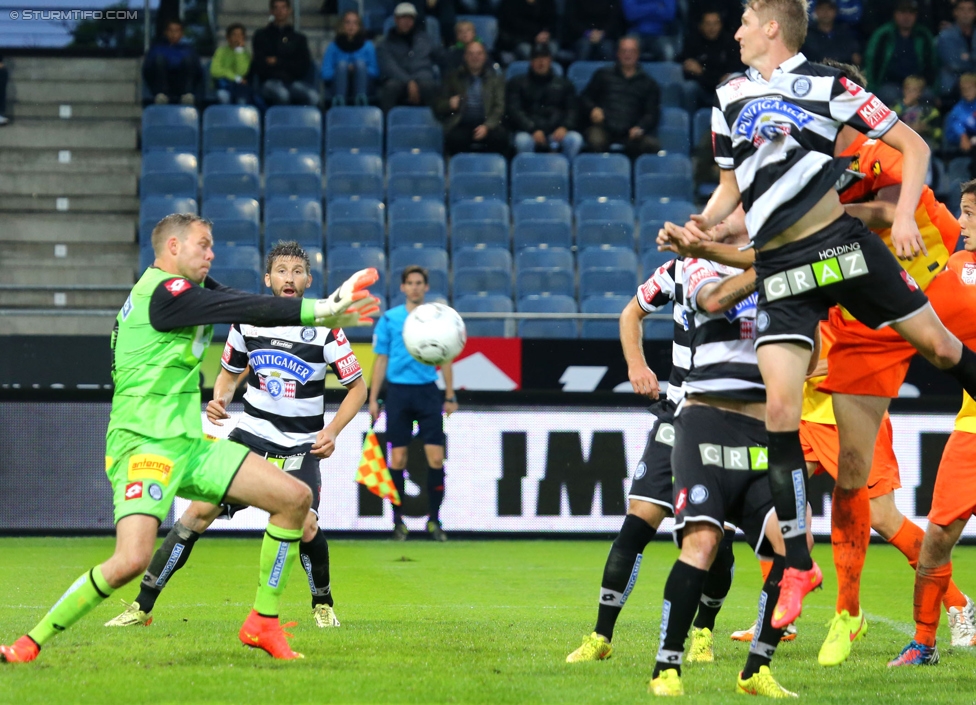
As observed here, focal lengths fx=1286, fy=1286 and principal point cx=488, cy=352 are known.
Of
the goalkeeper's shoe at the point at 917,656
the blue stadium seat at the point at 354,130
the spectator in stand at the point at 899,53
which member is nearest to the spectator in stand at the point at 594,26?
the blue stadium seat at the point at 354,130

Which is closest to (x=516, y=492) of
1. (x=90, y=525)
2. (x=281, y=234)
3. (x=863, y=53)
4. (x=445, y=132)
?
(x=90, y=525)

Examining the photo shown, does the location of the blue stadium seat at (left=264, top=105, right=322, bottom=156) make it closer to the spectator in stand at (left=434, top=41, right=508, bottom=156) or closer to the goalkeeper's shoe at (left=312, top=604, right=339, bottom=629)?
the spectator in stand at (left=434, top=41, right=508, bottom=156)

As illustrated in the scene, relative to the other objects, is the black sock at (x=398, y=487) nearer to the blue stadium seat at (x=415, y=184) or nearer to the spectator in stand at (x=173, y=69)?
the blue stadium seat at (x=415, y=184)

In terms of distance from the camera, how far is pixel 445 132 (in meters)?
16.5

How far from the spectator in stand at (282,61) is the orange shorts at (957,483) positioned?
12061 mm

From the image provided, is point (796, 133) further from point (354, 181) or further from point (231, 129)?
point (231, 129)

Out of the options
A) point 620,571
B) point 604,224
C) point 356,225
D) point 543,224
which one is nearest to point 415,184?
point 356,225

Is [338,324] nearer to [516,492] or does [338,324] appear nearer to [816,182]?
[816,182]

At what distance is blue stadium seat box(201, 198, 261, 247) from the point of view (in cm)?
1523

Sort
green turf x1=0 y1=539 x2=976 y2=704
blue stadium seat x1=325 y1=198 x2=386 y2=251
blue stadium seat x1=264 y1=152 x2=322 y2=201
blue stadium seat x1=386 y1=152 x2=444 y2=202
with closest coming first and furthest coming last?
1. green turf x1=0 y1=539 x2=976 y2=704
2. blue stadium seat x1=325 y1=198 x2=386 y2=251
3. blue stadium seat x1=264 y1=152 x2=322 y2=201
4. blue stadium seat x1=386 y1=152 x2=444 y2=202

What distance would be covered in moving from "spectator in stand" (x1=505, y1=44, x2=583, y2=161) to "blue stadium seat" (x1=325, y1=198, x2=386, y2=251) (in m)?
2.24

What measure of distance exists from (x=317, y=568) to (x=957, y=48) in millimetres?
13969

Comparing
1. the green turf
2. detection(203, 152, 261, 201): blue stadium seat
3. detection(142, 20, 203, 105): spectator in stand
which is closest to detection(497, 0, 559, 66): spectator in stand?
detection(203, 152, 261, 201): blue stadium seat

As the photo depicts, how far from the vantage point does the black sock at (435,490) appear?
11930mm
